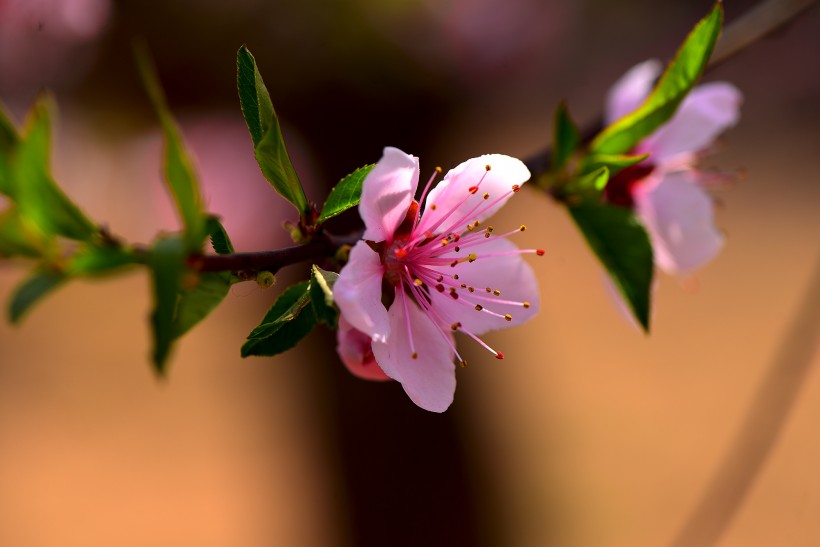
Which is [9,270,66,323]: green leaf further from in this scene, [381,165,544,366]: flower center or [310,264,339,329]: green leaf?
[381,165,544,366]: flower center

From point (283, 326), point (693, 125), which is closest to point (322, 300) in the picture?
point (283, 326)

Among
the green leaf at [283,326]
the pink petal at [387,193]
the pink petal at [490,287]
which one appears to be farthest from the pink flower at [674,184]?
the green leaf at [283,326]

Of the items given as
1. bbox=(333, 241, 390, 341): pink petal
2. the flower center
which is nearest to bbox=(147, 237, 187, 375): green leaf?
bbox=(333, 241, 390, 341): pink petal

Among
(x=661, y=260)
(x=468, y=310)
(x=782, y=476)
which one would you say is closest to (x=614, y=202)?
(x=661, y=260)

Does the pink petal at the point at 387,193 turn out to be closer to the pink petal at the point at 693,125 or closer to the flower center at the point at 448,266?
the flower center at the point at 448,266

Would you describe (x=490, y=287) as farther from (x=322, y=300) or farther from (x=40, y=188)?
(x=40, y=188)

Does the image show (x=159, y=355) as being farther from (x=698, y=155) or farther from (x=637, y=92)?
(x=698, y=155)

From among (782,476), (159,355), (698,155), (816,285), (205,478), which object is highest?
(205,478)
